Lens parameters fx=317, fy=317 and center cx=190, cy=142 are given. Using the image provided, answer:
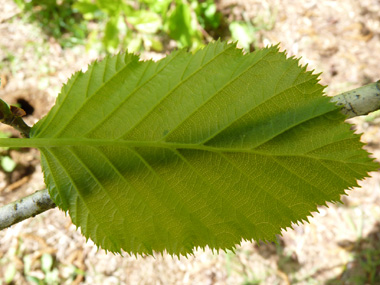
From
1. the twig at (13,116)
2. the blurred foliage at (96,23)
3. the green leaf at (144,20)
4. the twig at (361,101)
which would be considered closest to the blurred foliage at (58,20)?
the blurred foliage at (96,23)

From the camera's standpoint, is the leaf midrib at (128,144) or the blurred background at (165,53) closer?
the leaf midrib at (128,144)

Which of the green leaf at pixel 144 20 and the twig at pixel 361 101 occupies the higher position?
the green leaf at pixel 144 20

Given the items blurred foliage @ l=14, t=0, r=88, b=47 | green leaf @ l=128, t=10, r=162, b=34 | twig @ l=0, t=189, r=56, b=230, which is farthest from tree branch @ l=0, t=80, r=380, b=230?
blurred foliage @ l=14, t=0, r=88, b=47

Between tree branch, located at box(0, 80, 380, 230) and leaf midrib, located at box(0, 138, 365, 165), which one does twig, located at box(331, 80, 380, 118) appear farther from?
leaf midrib, located at box(0, 138, 365, 165)

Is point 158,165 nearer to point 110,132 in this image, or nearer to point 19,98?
point 110,132

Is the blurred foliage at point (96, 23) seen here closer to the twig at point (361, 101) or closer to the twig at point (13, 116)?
the twig at point (13, 116)
